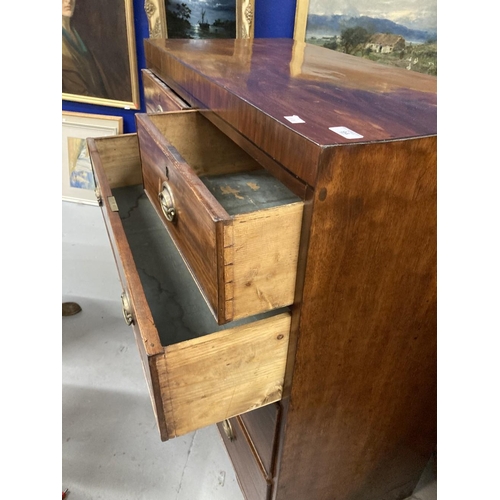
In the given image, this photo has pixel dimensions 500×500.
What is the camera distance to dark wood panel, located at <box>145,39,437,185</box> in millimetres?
471

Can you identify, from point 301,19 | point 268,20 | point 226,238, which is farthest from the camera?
point 268,20

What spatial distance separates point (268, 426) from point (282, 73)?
0.61 metres

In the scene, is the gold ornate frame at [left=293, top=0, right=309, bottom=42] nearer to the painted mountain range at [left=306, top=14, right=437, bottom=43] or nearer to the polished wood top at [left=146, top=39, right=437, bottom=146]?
the painted mountain range at [left=306, top=14, right=437, bottom=43]

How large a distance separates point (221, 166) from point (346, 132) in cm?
49

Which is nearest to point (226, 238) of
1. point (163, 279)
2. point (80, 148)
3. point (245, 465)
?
point (163, 279)

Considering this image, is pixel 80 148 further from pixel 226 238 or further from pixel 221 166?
pixel 226 238

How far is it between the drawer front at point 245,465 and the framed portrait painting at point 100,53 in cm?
148

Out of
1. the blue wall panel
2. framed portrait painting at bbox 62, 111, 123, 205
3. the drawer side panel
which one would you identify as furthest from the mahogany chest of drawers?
framed portrait painting at bbox 62, 111, 123, 205

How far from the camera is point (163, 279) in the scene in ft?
→ 2.75

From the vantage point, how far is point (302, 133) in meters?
0.45

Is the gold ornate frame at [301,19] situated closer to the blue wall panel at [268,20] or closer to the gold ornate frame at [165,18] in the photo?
the blue wall panel at [268,20]

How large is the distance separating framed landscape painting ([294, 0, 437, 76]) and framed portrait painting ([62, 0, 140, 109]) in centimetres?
77

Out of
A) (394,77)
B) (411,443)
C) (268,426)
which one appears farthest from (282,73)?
(411,443)
